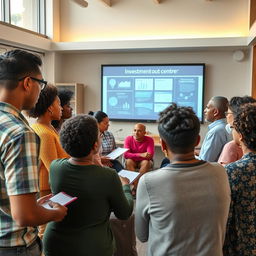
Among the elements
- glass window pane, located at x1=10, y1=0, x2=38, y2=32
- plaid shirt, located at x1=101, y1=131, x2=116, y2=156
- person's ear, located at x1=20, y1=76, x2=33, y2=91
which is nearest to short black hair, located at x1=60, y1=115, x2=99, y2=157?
person's ear, located at x1=20, y1=76, x2=33, y2=91

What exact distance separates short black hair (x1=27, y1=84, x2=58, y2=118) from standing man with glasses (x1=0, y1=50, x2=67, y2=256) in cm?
73

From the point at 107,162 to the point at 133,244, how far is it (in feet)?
5.46

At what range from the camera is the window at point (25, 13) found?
502cm

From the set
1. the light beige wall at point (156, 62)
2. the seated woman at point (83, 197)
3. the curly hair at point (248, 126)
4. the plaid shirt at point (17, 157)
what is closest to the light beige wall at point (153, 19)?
the light beige wall at point (156, 62)

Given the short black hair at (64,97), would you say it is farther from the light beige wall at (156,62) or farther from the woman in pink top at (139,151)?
the light beige wall at (156,62)

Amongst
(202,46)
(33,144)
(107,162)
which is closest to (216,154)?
(107,162)

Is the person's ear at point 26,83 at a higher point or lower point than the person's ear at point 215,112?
higher

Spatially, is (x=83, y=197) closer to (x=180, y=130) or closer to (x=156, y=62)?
(x=180, y=130)

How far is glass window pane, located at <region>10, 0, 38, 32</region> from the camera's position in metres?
5.30

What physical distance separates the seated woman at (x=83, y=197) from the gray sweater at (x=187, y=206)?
24 cm

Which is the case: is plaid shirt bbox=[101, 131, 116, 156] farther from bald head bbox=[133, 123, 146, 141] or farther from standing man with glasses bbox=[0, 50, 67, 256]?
standing man with glasses bbox=[0, 50, 67, 256]

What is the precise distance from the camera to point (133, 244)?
228 cm

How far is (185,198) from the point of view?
1.15 m

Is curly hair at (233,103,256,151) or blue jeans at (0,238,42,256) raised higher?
curly hair at (233,103,256,151)
